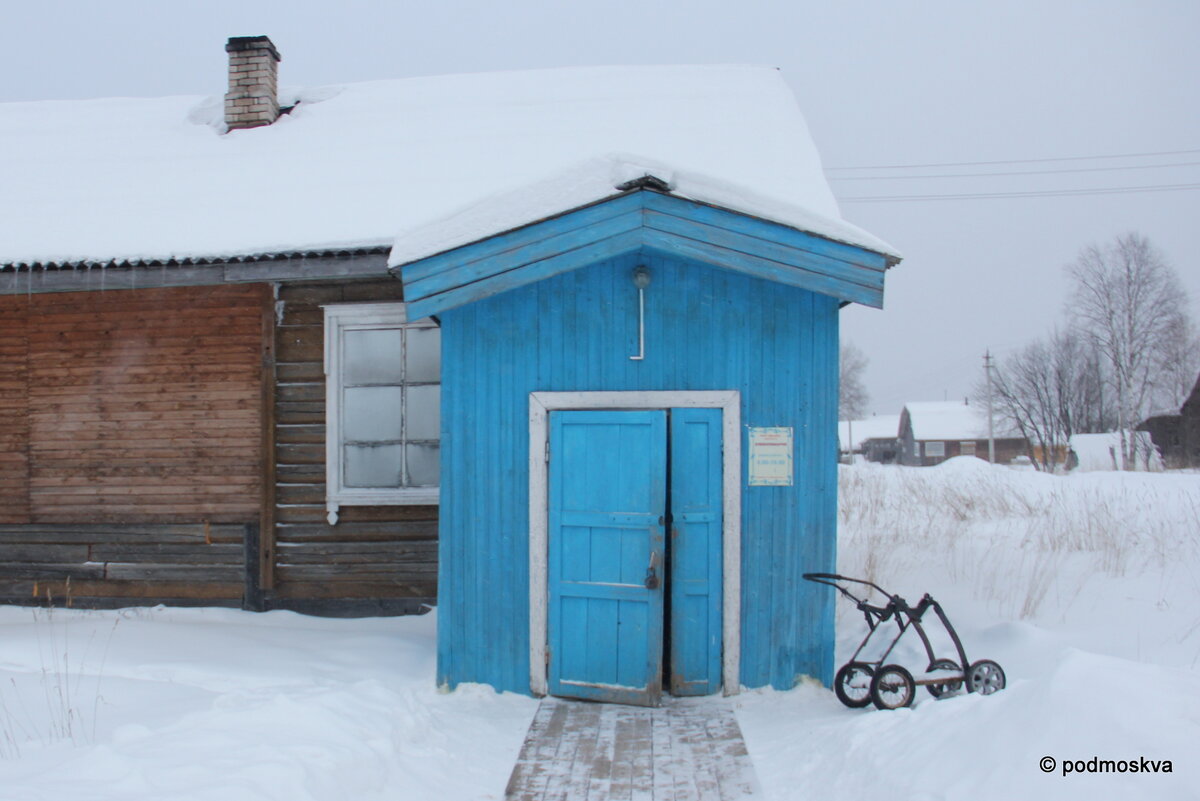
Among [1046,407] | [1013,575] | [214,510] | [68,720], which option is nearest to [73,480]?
[214,510]

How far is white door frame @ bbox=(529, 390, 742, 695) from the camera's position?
5371 mm

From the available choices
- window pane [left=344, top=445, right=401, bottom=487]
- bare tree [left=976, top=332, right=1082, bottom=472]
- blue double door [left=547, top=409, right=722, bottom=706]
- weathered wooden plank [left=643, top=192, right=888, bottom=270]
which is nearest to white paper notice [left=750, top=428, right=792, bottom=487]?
blue double door [left=547, top=409, right=722, bottom=706]

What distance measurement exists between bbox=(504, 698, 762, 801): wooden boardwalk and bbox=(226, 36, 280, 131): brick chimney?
319 inches

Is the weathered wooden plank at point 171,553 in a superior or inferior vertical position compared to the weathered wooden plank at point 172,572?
superior

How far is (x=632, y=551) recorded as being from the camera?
5.34 meters

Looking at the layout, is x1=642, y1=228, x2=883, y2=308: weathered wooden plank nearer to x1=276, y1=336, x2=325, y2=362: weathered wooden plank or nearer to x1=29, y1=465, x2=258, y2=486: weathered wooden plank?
x1=276, y1=336, x2=325, y2=362: weathered wooden plank

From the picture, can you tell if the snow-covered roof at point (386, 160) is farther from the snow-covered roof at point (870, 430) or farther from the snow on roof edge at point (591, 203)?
the snow-covered roof at point (870, 430)

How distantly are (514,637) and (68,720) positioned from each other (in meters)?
2.47

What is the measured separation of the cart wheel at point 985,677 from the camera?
502 centimetres

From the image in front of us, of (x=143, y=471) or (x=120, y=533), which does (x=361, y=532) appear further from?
(x=120, y=533)

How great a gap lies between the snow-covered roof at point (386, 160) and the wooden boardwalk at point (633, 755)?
9.86ft

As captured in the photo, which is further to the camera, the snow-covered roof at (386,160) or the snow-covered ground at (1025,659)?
the snow-covered roof at (386,160)

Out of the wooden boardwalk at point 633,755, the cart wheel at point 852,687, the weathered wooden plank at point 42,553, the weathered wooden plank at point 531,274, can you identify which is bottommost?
the wooden boardwalk at point 633,755

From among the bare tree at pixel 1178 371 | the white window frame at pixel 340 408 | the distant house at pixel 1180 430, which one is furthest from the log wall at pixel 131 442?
the bare tree at pixel 1178 371
